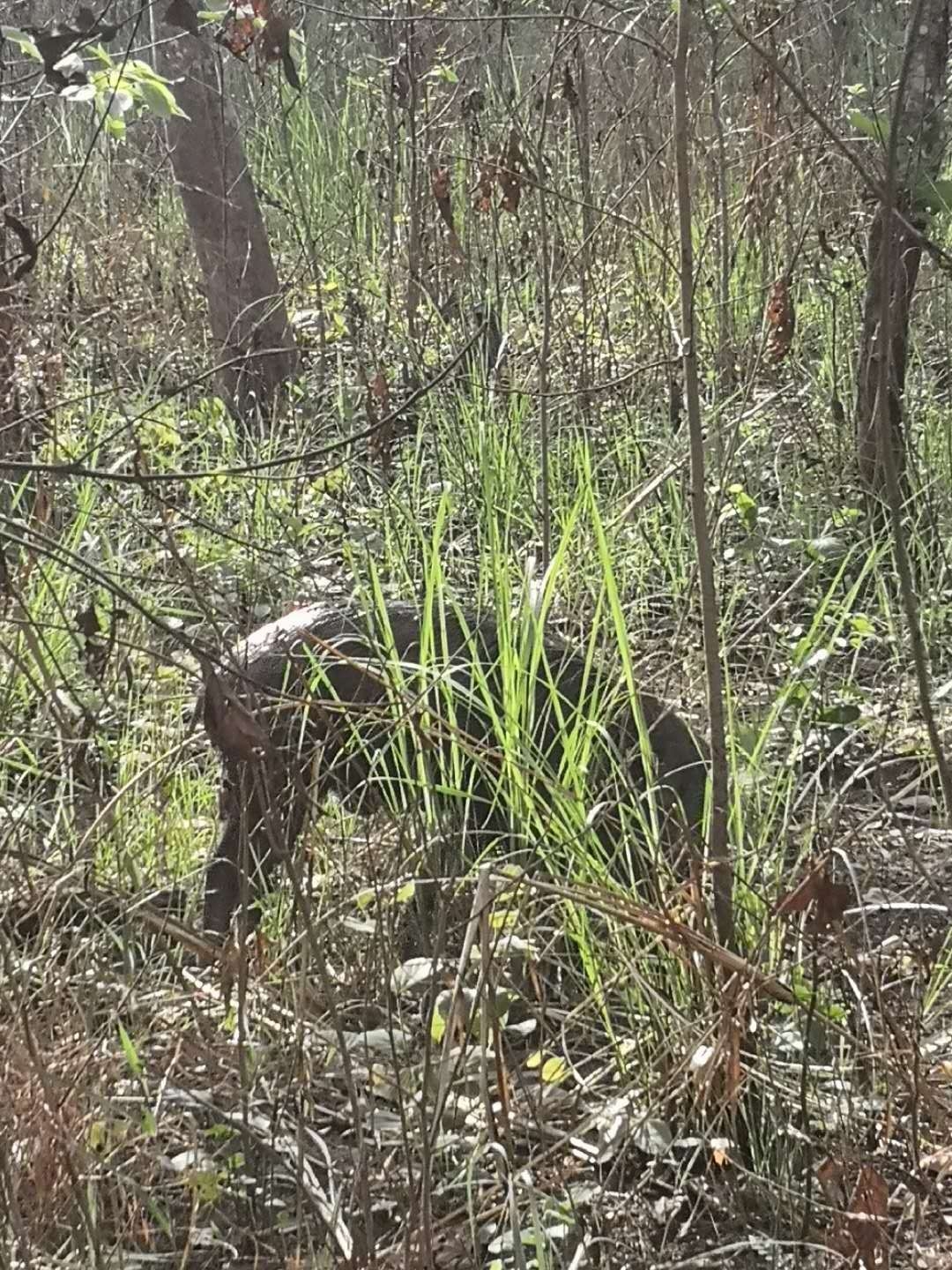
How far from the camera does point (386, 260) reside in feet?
14.7

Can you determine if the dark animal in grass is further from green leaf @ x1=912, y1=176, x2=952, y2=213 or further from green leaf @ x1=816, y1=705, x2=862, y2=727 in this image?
green leaf @ x1=912, y1=176, x2=952, y2=213

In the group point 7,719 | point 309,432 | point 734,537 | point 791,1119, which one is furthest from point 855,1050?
point 309,432

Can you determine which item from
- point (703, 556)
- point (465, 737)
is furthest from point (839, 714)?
point (465, 737)

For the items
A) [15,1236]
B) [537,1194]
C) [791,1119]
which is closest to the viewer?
[15,1236]

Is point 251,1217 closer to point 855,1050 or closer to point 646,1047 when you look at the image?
point 646,1047

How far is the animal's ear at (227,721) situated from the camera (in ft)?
3.69

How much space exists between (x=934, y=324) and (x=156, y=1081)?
313 cm

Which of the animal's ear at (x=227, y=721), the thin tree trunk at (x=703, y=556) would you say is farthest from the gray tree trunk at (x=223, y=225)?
the animal's ear at (x=227, y=721)

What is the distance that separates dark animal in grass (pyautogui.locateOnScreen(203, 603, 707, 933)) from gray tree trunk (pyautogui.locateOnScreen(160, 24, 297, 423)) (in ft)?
7.18

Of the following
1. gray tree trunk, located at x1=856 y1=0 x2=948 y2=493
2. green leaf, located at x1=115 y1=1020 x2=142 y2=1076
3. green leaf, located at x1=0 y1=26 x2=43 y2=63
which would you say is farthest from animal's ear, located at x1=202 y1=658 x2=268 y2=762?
gray tree trunk, located at x1=856 y1=0 x2=948 y2=493

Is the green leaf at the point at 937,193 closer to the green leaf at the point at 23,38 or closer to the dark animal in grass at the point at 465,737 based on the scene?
the dark animal in grass at the point at 465,737

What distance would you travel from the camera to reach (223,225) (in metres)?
4.38

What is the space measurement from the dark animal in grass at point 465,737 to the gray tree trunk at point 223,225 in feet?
7.18

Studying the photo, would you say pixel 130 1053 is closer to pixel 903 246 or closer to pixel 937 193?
pixel 937 193
